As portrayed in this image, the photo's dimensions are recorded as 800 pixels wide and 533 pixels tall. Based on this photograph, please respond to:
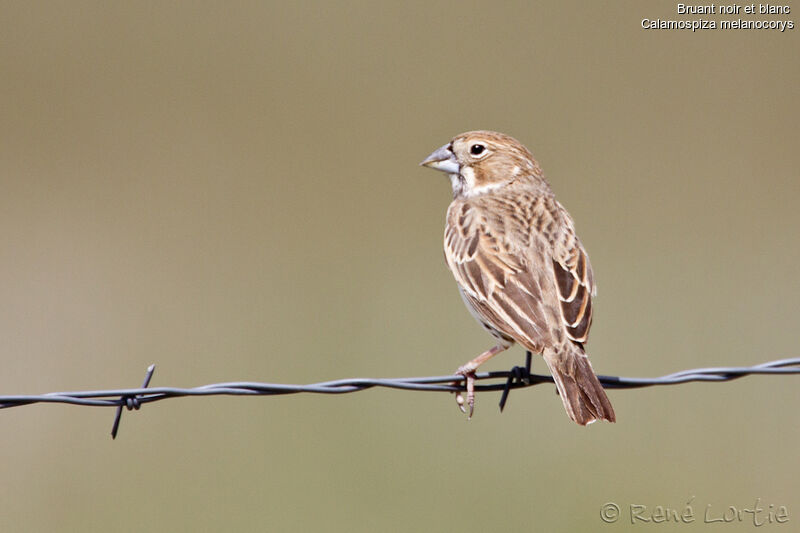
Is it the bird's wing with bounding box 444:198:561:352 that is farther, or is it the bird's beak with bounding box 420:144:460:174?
the bird's beak with bounding box 420:144:460:174

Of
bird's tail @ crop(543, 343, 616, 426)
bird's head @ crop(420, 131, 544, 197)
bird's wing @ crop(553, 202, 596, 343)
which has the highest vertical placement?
bird's head @ crop(420, 131, 544, 197)

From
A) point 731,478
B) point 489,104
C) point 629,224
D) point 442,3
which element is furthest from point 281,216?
point 731,478

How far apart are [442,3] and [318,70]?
2433 mm

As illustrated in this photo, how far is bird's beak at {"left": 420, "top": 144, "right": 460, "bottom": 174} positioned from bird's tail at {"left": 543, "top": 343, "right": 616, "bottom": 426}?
86.8 inches

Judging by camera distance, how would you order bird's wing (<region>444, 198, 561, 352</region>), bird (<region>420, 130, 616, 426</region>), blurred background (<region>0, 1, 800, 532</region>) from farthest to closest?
1. blurred background (<region>0, 1, 800, 532</region>)
2. bird's wing (<region>444, 198, 561, 352</region>)
3. bird (<region>420, 130, 616, 426</region>)

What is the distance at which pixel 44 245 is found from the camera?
45.1 feet

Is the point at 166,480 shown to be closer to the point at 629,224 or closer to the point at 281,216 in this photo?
the point at 281,216

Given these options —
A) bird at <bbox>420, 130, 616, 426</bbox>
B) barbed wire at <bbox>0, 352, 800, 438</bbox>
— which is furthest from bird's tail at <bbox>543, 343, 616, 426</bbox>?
barbed wire at <bbox>0, 352, 800, 438</bbox>

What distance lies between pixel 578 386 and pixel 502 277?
865mm

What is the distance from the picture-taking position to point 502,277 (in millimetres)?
6270

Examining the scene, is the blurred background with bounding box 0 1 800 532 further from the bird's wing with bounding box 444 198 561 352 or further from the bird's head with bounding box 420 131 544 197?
the bird's wing with bounding box 444 198 561 352

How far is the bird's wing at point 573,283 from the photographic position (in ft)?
19.6

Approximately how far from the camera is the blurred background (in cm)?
977

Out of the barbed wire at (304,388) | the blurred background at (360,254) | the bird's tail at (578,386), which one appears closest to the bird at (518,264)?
the bird's tail at (578,386)
